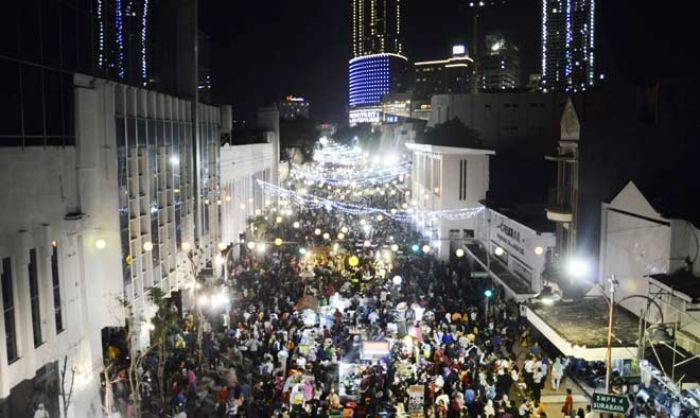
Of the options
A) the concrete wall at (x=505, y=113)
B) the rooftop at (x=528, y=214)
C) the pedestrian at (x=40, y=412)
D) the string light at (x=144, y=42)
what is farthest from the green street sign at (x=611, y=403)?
the concrete wall at (x=505, y=113)

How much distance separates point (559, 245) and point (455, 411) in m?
9.77

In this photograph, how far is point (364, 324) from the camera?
78.0 ft

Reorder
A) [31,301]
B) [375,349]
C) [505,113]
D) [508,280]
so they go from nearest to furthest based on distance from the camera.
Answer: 1. [31,301]
2. [375,349]
3. [508,280]
4. [505,113]

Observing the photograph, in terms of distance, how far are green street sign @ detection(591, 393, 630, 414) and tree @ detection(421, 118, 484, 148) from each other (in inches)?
1354

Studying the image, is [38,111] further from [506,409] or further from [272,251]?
[272,251]

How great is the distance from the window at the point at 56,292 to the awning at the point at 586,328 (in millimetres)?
12558

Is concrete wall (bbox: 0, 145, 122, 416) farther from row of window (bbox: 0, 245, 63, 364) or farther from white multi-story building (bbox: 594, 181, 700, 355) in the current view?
white multi-story building (bbox: 594, 181, 700, 355)

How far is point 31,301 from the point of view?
46.3 ft

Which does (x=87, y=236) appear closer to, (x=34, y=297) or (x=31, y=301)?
(x=34, y=297)

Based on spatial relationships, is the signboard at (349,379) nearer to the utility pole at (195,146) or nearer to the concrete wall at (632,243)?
the concrete wall at (632,243)

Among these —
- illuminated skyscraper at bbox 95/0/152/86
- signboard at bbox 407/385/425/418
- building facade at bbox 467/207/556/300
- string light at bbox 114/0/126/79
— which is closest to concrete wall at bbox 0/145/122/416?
illuminated skyscraper at bbox 95/0/152/86

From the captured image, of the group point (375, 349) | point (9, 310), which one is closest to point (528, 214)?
point (375, 349)

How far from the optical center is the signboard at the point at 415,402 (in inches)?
671

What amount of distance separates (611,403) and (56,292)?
12726mm
